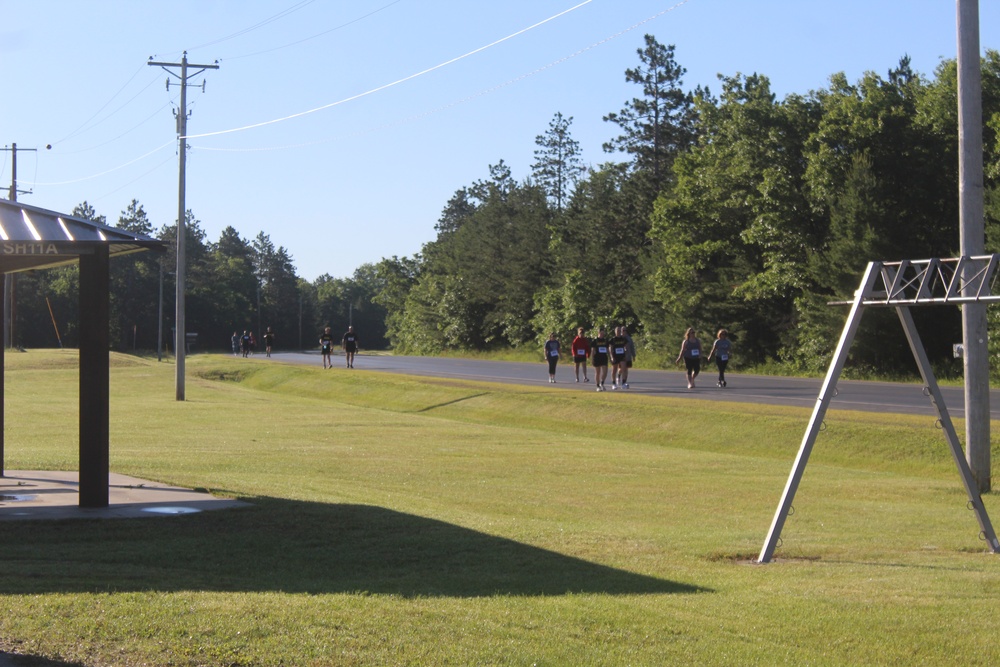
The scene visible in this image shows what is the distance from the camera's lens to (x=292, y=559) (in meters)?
9.62

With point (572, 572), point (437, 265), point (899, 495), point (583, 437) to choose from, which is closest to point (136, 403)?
point (583, 437)

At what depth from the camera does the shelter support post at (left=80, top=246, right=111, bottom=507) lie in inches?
465

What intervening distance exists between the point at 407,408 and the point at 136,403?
355 inches

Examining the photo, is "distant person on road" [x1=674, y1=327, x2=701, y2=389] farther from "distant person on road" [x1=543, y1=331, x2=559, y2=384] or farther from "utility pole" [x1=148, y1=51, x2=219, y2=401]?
"utility pole" [x1=148, y1=51, x2=219, y2=401]

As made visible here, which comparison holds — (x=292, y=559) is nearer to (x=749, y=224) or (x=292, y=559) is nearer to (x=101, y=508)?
(x=101, y=508)

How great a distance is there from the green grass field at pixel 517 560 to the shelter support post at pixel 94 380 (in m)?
1.08

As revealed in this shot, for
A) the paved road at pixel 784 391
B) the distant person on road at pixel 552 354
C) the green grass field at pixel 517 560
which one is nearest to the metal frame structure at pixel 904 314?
the green grass field at pixel 517 560

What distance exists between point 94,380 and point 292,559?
369 centimetres

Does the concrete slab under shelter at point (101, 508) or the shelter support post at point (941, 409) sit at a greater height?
the shelter support post at point (941, 409)

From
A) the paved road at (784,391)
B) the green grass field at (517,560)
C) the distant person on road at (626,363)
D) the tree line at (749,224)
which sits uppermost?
the tree line at (749,224)

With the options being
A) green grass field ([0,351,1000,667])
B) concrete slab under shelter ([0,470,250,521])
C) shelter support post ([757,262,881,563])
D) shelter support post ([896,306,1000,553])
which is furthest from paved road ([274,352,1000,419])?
concrete slab under shelter ([0,470,250,521])

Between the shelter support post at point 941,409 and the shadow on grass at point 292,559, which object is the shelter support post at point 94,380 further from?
the shelter support post at point 941,409

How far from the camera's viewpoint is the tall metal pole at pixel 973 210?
625 inches

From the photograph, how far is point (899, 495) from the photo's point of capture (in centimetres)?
1562
